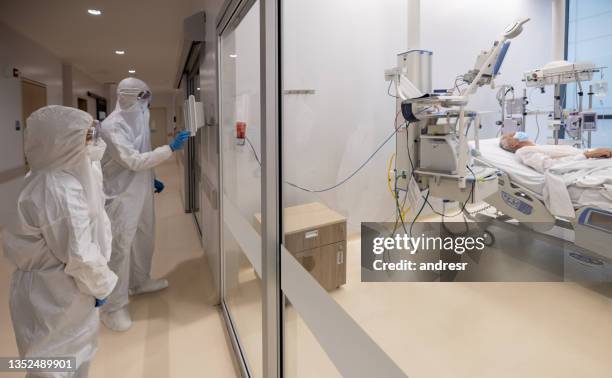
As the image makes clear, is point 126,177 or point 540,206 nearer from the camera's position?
point 540,206

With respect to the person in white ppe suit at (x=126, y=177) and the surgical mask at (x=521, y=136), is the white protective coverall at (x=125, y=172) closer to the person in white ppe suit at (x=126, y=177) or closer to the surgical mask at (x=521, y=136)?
the person in white ppe suit at (x=126, y=177)

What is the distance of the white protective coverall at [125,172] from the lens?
236 centimetres

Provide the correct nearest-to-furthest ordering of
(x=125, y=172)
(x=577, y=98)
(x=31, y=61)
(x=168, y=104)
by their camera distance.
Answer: (x=577, y=98)
(x=125, y=172)
(x=31, y=61)
(x=168, y=104)

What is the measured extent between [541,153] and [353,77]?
0.71 meters

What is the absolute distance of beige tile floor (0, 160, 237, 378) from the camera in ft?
6.31

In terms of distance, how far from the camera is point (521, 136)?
983 mm

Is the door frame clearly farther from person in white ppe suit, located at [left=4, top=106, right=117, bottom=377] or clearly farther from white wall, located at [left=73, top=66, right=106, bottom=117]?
white wall, located at [left=73, top=66, right=106, bottom=117]

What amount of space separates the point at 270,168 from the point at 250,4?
83cm

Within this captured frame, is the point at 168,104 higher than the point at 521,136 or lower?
higher

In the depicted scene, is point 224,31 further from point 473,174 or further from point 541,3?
point 541,3

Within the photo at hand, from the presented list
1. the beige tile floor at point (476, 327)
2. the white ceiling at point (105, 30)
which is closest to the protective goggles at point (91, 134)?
the beige tile floor at point (476, 327)

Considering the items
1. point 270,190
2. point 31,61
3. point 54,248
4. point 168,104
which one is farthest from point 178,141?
point 168,104

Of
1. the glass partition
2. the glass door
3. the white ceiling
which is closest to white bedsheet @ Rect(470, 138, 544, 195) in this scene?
the glass partition

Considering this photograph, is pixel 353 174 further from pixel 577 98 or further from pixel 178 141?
pixel 178 141
